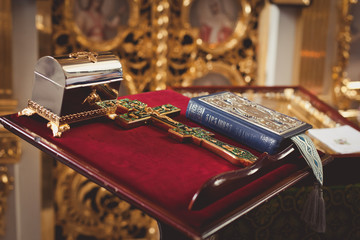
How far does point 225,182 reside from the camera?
71 centimetres

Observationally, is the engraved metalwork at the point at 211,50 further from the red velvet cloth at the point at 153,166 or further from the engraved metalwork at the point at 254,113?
the red velvet cloth at the point at 153,166

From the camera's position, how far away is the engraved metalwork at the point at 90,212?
2600 millimetres

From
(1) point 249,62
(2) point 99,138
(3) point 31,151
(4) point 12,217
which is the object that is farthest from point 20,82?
(2) point 99,138

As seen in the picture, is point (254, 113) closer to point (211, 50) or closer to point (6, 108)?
point (6, 108)

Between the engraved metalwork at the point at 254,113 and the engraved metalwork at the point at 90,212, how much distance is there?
1713mm

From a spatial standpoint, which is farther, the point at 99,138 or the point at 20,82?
the point at 20,82

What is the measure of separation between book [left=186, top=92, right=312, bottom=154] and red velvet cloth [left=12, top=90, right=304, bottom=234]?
0.03 meters

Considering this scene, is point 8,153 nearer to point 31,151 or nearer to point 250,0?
point 31,151

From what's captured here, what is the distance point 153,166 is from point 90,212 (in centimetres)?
199

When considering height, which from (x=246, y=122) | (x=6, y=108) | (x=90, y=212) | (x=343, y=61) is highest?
(x=246, y=122)

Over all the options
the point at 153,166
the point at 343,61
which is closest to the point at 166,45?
the point at 343,61

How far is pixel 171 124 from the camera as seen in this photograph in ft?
3.18

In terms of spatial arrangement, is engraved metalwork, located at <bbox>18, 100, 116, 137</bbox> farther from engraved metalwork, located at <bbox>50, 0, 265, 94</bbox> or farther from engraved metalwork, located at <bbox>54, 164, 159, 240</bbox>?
engraved metalwork, located at <bbox>54, 164, 159, 240</bbox>

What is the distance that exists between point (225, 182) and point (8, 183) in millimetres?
1940
